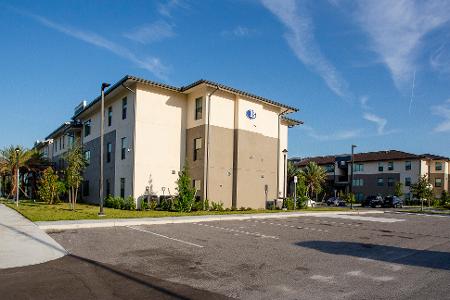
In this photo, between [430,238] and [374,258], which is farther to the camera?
[430,238]

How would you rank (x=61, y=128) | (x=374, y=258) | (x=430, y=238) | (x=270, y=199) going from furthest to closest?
1. (x=61, y=128)
2. (x=270, y=199)
3. (x=430, y=238)
4. (x=374, y=258)

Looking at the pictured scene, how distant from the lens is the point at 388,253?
1089 centimetres

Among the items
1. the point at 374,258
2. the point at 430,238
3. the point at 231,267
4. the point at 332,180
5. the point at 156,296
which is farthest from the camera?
the point at 332,180

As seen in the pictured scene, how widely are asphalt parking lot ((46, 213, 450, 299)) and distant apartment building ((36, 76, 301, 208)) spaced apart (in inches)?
434

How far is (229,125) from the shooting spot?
2761cm

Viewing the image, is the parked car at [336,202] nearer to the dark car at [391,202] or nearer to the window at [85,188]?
the dark car at [391,202]

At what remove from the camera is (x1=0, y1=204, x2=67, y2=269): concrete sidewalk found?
862 cm

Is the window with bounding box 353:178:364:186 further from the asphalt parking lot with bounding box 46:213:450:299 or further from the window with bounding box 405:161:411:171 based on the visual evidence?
the asphalt parking lot with bounding box 46:213:450:299

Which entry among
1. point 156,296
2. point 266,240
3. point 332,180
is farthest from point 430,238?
point 332,180

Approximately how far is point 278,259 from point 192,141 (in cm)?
1849

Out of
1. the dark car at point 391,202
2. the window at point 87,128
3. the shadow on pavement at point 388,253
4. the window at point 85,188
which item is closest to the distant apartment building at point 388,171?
the dark car at point 391,202

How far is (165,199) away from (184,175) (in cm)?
290

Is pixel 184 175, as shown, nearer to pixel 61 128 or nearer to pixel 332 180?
pixel 61 128

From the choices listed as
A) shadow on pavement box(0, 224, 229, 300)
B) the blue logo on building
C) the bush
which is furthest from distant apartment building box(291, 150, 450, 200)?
shadow on pavement box(0, 224, 229, 300)
